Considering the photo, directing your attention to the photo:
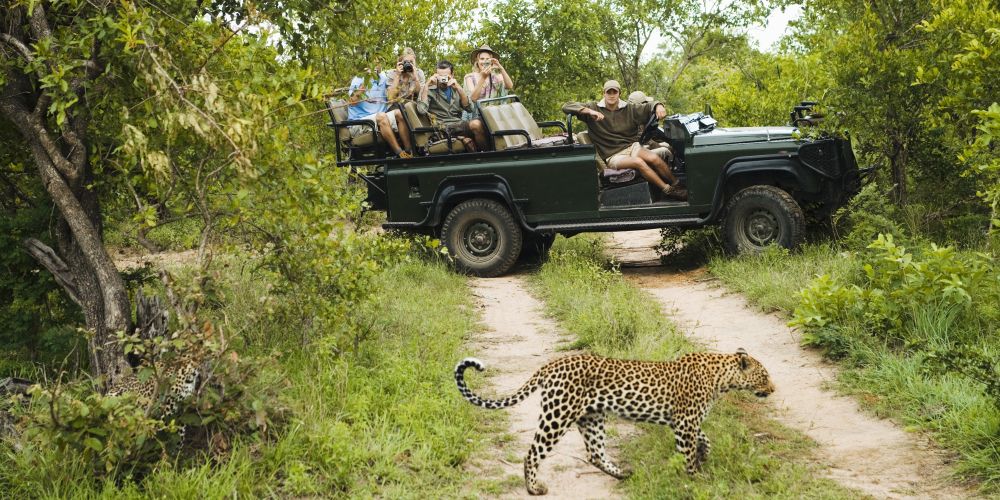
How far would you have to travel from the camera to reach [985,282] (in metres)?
7.54

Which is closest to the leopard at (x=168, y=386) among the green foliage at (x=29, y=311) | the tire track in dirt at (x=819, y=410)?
the green foliage at (x=29, y=311)

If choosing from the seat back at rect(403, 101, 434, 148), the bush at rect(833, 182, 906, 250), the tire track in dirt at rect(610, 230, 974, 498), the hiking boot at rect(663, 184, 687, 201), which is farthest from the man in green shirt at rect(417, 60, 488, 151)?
the bush at rect(833, 182, 906, 250)

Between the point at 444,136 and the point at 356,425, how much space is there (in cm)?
697

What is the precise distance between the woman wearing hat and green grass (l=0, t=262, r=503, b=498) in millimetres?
5863

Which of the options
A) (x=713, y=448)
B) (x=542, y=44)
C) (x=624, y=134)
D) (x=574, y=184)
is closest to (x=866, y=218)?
(x=624, y=134)

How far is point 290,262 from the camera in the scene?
698cm

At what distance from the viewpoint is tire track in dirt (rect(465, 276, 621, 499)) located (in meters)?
5.54

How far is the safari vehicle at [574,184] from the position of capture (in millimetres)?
11039

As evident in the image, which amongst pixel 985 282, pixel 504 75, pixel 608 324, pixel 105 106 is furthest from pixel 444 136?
pixel 985 282

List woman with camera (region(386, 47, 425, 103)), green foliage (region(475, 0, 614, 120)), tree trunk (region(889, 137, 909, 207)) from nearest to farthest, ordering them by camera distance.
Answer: tree trunk (region(889, 137, 909, 207)), woman with camera (region(386, 47, 425, 103)), green foliage (region(475, 0, 614, 120))

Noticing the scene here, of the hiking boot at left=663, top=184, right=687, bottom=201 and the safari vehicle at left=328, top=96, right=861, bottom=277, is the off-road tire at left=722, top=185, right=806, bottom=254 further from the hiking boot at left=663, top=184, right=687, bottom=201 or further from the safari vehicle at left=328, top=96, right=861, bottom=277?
the hiking boot at left=663, top=184, right=687, bottom=201

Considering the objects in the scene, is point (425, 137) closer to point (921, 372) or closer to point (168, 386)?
point (921, 372)

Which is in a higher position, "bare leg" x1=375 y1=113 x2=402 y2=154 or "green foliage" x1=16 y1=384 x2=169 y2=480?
"bare leg" x1=375 y1=113 x2=402 y2=154

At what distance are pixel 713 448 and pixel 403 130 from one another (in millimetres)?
7546
